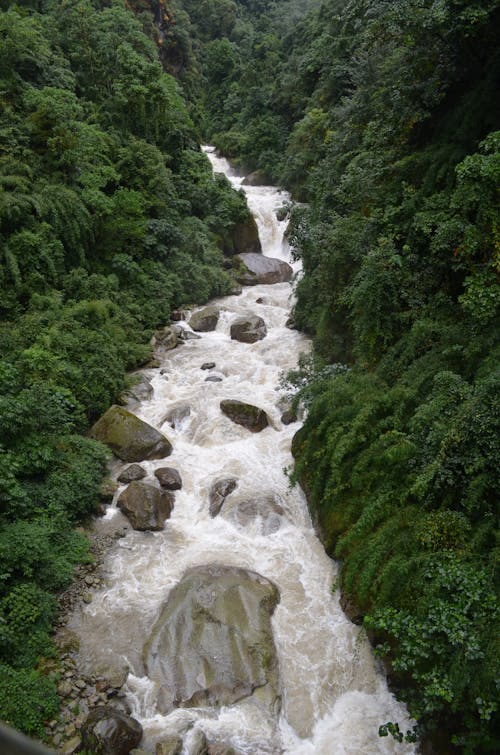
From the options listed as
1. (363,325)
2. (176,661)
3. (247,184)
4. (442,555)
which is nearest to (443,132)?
(363,325)

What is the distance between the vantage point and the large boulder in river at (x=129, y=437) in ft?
37.6

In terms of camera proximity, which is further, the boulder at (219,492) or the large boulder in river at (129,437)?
the large boulder in river at (129,437)

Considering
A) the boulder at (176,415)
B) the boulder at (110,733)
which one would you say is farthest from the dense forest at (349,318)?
the boulder at (176,415)

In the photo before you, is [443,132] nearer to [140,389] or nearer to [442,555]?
[442,555]

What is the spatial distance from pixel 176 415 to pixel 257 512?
4198 millimetres

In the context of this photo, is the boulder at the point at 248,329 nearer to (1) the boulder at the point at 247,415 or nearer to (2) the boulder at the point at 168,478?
(1) the boulder at the point at 247,415

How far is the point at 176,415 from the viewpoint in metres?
13.0

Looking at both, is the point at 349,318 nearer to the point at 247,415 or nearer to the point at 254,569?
the point at 247,415

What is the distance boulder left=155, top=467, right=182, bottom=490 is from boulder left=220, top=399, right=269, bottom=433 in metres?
2.35

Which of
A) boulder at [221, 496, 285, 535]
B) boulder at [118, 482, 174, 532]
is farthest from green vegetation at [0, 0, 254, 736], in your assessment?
boulder at [221, 496, 285, 535]

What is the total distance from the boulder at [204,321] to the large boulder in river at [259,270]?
4.60m

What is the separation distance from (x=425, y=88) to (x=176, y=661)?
11.9 m

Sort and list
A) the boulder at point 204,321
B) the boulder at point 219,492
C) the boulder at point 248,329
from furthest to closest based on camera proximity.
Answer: the boulder at point 204,321
the boulder at point 248,329
the boulder at point 219,492

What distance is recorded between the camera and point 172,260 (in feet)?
62.7
